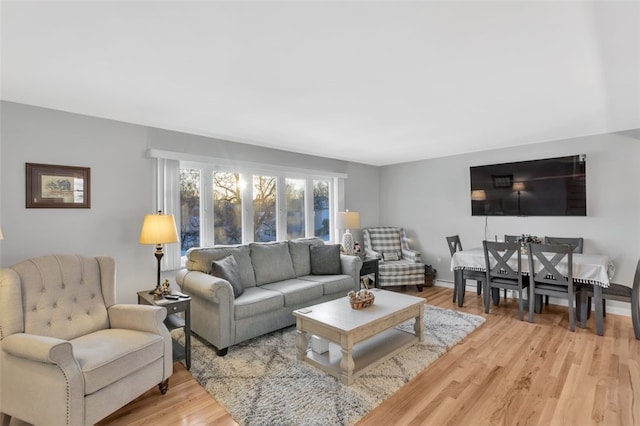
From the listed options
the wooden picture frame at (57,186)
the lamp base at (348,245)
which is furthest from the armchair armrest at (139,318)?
the lamp base at (348,245)

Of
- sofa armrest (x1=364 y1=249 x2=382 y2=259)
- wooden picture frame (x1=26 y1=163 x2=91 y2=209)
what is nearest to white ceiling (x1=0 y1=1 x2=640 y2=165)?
wooden picture frame (x1=26 y1=163 x2=91 y2=209)

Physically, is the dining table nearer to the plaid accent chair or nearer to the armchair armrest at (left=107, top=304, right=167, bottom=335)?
the plaid accent chair

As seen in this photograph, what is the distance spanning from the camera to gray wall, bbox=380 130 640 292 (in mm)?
3801

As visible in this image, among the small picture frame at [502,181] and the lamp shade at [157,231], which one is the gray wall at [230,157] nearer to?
the small picture frame at [502,181]

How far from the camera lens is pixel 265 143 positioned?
416 cm

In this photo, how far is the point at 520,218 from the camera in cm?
460

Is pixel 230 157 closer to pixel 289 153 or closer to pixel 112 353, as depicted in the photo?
pixel 289 153

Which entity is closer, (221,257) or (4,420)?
(4,420)


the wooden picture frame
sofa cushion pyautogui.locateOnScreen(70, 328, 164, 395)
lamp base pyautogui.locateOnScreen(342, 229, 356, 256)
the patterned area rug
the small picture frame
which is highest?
the small picture frame

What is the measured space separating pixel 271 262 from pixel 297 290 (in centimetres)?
59

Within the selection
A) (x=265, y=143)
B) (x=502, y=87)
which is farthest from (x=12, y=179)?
(x=502, y=87)

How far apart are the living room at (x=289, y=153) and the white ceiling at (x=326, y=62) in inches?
1.3

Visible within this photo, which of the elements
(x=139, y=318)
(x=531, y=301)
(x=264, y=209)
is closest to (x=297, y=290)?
(x=264, y=209)

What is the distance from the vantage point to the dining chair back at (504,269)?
3664mm
